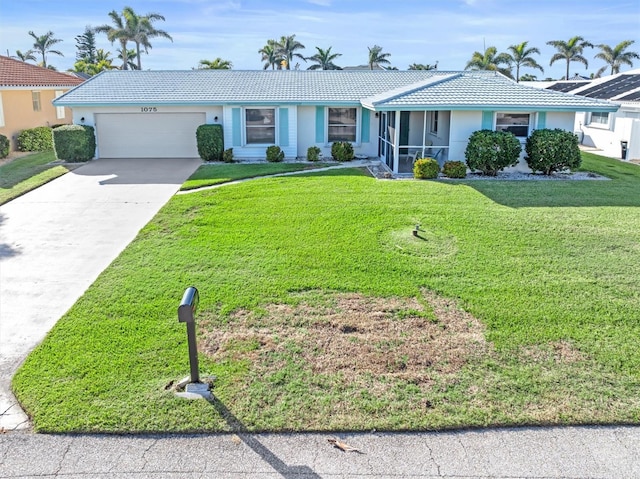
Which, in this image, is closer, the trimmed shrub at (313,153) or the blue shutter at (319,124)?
the trimmed shrub at (313,153)

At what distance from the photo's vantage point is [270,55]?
60344mm

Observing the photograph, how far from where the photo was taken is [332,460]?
4.59 meters

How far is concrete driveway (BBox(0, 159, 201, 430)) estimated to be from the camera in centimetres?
709

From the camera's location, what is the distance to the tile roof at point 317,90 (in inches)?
647

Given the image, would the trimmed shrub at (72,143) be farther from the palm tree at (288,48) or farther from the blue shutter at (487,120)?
the palm tree at (288,48)

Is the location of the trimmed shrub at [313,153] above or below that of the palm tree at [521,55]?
below

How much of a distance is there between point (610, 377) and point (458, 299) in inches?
91.6

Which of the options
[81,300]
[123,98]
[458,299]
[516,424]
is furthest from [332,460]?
[123,98]

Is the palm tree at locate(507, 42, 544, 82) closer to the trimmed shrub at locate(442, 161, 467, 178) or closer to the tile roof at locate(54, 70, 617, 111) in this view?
the tile roof at locate(54, 70, 617, 111)

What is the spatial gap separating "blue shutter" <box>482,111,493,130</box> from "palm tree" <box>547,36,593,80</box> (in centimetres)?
4025

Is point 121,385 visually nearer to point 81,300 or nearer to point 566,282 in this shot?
point 81,300

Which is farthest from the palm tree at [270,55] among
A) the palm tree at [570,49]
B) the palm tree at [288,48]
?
the palm tree at [570,49]

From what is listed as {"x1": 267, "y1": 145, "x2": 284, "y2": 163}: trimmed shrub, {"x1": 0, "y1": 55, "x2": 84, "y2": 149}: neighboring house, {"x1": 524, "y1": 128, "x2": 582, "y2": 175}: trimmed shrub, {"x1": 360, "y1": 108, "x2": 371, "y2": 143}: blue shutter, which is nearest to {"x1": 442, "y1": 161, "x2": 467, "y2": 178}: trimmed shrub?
{"x1": 524, "y1": 128, "x2": 582, "y2": 175}: trimmed shrub

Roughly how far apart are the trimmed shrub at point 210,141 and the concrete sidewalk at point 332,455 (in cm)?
1574
